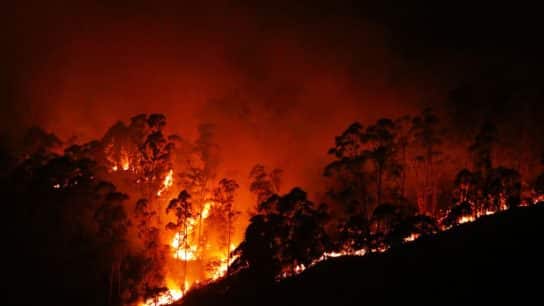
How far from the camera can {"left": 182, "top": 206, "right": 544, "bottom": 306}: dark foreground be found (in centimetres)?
2727

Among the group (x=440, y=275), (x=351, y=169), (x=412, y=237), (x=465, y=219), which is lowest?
(x=440, y=275)

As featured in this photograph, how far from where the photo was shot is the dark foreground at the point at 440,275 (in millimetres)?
27266

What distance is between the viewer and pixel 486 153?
167 ft

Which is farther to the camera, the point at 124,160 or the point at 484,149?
the point at 124,160

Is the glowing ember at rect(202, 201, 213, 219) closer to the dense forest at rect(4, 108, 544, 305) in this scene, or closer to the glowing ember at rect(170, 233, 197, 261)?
the dense forest at rect(4, 108, 544, 305)

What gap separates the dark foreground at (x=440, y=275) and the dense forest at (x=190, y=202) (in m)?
3.33

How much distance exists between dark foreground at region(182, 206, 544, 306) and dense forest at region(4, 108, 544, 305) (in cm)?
333

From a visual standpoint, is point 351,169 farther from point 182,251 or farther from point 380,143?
point 182,251

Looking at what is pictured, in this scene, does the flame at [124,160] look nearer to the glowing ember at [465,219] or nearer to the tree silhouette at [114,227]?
the tree silhouette at [114,227]

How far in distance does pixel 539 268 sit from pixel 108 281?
35.8m

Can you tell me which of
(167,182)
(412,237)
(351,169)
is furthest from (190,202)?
(412,237)

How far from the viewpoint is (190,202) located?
53.0 metres

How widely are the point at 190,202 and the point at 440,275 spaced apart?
28.4m

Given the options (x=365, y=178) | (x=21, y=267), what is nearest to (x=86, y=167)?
(x=21, y=267)
